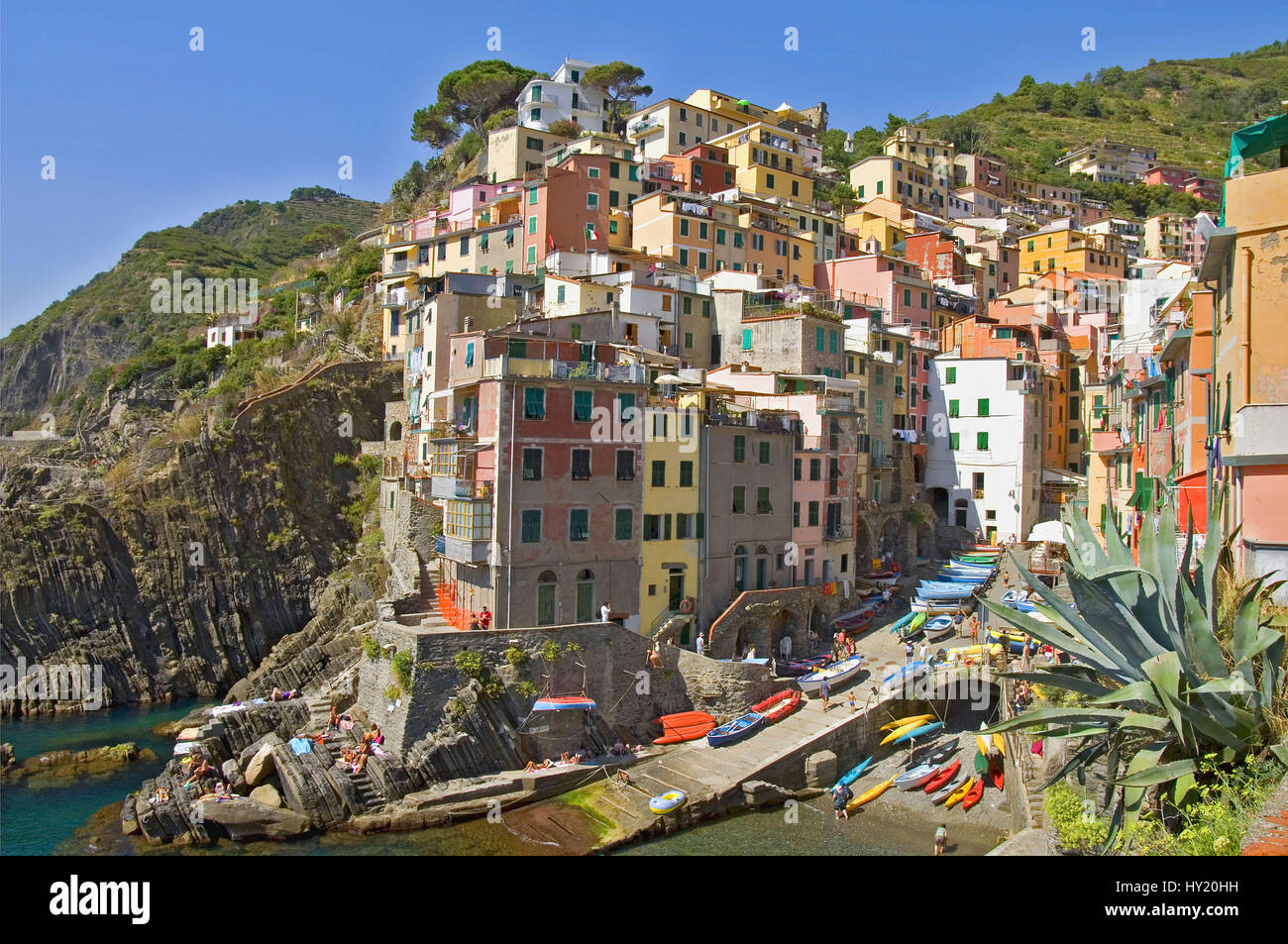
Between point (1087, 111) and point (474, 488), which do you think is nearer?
point (474, 488)

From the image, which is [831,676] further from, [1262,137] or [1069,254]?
[1069,254]

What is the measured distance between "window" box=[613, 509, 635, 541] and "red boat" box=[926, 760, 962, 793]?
1293 centimetres

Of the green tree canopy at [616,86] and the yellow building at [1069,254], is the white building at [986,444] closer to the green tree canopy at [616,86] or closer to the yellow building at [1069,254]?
the yellow building at [1069,254]

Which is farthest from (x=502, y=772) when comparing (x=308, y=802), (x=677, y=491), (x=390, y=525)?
(x=390, y=525)

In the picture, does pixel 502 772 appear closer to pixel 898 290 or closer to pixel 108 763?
pixel 108 763

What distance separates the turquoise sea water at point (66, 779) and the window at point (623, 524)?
18.2m

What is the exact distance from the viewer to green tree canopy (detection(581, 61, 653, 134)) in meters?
86.8

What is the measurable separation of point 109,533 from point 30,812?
20232 millimetres

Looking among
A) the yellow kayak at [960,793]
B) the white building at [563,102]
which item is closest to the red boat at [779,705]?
the yellow kayak at [960,793]

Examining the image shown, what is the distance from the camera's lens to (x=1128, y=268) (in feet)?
281

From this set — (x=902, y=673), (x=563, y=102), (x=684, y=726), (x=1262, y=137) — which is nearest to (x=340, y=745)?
(x=684, y=726)

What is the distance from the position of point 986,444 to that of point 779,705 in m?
27.0

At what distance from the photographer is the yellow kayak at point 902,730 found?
31.8 metres

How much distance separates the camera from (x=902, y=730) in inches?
1256
